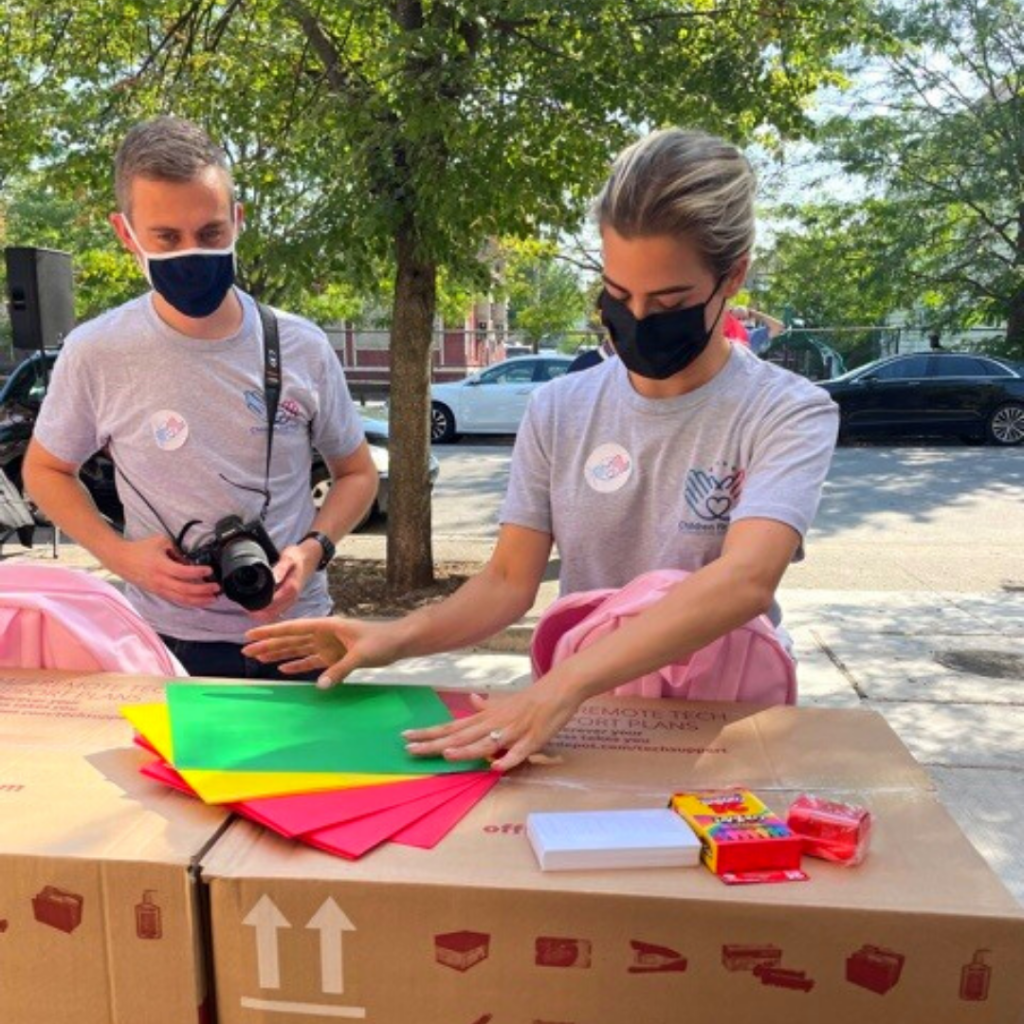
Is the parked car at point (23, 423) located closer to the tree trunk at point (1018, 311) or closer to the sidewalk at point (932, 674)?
the sidewalk at point (932, 674)

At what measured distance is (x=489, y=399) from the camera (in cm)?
1628

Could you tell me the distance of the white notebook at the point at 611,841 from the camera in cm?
96

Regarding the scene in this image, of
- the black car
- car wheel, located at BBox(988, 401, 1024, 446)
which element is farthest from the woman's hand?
car wheel, located at BBox(988, 401, 1024, 446)

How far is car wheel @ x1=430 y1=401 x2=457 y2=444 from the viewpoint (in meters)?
16.4

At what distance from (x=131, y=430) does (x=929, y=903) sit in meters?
1.57

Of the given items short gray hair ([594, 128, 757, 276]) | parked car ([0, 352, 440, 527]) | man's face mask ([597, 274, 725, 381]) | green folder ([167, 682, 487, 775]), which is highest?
short gray hair ([594, 128, 757, 276])

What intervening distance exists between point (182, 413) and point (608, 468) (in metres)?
0.83

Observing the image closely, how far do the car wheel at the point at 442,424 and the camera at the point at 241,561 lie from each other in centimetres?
1459

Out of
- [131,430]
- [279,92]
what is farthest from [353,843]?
[279,92]

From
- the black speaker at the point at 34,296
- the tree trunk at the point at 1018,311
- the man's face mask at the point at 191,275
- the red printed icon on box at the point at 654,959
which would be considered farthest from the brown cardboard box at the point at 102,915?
the tree trunk at the point at 1018,311

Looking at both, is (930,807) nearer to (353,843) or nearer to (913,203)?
(353,843)

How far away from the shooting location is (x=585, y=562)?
163cm

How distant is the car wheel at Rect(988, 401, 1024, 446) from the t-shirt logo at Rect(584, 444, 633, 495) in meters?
15.0

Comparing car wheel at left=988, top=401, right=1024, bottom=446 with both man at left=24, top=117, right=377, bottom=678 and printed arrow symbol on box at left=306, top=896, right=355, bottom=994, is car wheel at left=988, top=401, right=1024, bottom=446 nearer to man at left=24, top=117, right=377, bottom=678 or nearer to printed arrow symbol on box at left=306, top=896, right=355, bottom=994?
man at left=24, top=117, right=377, bottom=678
